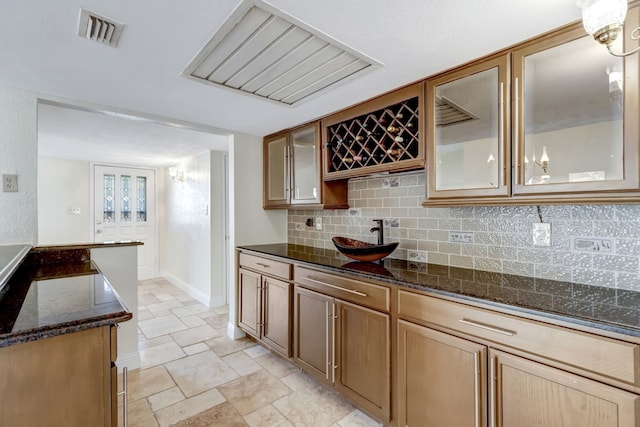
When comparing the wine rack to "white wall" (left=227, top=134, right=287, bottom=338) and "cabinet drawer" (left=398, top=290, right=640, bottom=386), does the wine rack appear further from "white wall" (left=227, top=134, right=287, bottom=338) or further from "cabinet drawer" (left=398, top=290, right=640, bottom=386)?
"white wall" (left=227, top=134, right=287, bottom=338)

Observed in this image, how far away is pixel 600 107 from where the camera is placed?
4.30 ft

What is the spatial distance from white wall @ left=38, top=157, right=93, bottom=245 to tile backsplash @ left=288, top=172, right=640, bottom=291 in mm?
4651

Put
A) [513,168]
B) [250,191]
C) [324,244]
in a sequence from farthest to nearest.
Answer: [250,191], [324,244], [513,168]

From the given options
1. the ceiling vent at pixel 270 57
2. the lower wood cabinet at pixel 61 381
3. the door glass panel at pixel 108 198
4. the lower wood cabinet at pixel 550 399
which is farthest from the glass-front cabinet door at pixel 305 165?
the door glass panel at pixel 108 198

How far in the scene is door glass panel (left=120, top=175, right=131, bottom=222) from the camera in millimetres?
5398

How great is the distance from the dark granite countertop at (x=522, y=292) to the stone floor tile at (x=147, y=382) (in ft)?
4.92

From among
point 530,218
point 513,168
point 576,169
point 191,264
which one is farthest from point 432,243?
point 191,264

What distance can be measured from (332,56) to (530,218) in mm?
1430

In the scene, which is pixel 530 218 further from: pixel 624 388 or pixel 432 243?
pixel 624 388

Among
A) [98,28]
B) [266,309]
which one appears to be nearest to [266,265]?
[266,309]

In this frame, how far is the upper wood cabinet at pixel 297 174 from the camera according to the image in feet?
8.90

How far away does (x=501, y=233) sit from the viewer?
5.99 feet

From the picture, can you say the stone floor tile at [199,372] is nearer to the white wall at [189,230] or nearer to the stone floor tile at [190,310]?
the stone floor tile at [190,310]

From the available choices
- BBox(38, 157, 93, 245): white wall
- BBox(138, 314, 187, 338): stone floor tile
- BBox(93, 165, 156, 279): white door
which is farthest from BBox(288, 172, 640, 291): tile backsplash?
BBox(38, 157, 93, 245): white wall
